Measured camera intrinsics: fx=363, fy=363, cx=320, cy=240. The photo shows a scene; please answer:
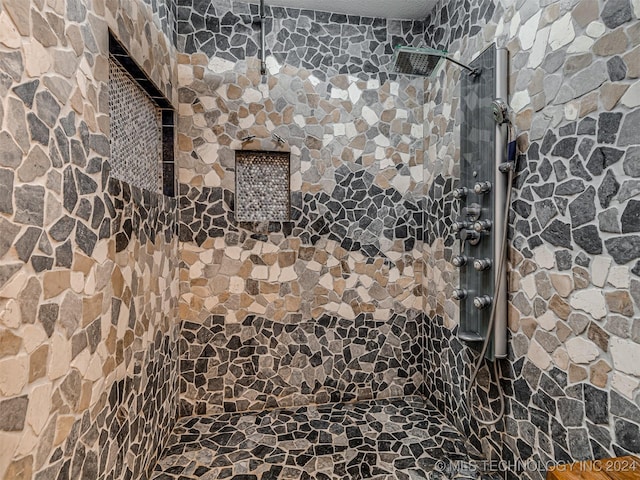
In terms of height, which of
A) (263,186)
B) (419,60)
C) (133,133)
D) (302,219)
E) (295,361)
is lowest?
(295,361)

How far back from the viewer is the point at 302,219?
261 cm

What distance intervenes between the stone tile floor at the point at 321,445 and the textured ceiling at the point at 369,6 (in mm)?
2808

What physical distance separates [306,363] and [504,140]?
6.23ft

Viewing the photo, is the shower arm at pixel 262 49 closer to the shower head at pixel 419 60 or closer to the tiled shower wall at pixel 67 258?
the tiled shower wall at pixel 67 258

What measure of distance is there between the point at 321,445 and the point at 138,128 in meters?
2.10

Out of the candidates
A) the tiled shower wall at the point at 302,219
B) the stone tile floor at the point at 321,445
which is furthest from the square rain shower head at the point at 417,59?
the stone tile floor at the point at 321,445

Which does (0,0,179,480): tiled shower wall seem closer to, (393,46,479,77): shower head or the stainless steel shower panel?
(393,46,479,77): shower head

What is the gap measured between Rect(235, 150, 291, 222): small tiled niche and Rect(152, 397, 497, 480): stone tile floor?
1.37 m

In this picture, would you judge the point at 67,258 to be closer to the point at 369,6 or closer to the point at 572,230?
the point at 572,230

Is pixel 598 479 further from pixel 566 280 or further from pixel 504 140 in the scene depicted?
pixel 504 140

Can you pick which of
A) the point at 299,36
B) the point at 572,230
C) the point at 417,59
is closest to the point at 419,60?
the point at 417,59

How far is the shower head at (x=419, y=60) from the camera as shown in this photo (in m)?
1.85

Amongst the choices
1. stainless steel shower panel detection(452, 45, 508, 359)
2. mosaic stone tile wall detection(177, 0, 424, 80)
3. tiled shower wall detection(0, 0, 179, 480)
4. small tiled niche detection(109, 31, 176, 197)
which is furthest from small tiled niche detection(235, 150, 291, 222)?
stainless steel shower panel detection(452, 45, 508, 359)

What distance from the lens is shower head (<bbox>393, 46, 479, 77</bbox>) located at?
1.85 metres
